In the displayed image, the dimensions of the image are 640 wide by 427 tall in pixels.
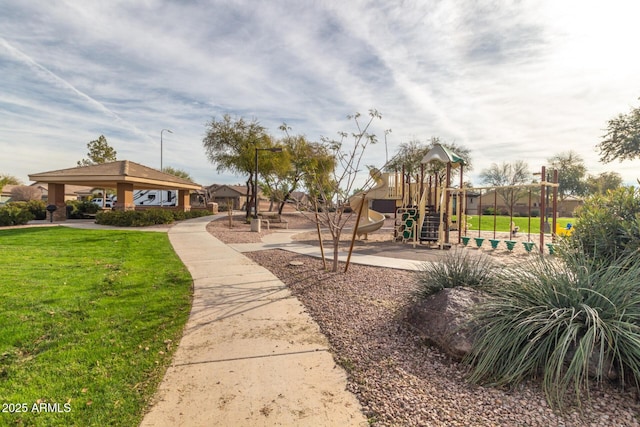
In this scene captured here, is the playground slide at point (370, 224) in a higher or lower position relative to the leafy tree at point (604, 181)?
lower

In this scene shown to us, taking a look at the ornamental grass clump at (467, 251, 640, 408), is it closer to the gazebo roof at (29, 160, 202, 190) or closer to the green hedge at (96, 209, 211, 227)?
the green hedge at (96, 209, 211, 227)

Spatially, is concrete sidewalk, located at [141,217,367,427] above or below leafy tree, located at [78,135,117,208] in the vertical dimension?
below

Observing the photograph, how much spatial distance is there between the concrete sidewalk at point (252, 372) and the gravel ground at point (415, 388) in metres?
0.19

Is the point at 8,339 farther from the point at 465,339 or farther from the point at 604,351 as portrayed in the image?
the point at 604,351

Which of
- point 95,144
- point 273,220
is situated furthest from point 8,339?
point 95,144

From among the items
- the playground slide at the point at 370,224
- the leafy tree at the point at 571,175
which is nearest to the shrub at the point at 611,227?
the playground slide at the point at 370,224

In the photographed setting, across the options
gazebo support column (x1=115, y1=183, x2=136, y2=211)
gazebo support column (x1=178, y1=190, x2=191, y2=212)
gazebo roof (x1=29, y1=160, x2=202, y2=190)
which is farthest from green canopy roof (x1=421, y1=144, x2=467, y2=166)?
gazebo support column (x1=178, y1=190, x2=191, y2=212)

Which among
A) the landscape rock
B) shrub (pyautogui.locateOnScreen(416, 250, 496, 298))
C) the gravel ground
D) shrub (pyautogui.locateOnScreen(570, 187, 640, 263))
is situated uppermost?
shrub (pyautogui.locateOnScreen(570, 187, 640, 263))

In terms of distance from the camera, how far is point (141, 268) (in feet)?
24.2

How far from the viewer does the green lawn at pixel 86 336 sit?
8.24 feet

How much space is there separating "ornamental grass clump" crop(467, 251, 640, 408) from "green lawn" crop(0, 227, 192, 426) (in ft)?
9.56

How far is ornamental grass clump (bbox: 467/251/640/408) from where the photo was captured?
2518mm

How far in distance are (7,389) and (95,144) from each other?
40.9 metres

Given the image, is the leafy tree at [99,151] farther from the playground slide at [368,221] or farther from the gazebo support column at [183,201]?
the playground slide at [368,221]
